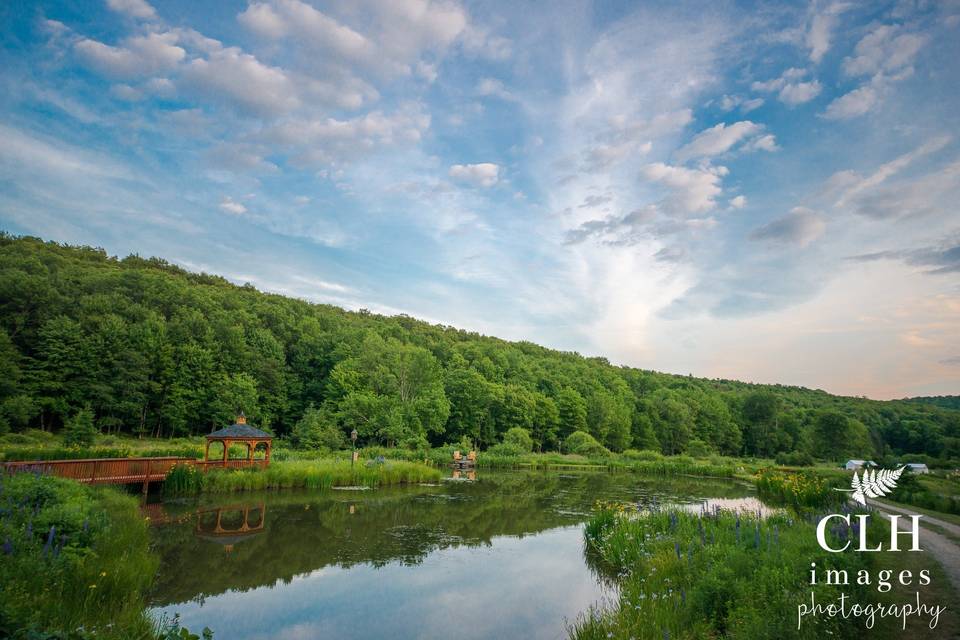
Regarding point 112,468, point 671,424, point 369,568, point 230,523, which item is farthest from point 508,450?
point 369,568

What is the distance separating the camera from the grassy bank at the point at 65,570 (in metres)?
5.52

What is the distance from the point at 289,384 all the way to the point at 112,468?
145ft

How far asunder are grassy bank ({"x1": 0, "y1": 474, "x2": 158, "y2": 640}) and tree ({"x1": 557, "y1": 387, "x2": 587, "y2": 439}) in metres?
63.6

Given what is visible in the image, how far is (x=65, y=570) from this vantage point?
282 inches

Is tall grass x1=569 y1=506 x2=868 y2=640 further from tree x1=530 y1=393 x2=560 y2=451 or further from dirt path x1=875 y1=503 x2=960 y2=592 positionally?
tree x1=530 y1=393 x2=560 y2=451

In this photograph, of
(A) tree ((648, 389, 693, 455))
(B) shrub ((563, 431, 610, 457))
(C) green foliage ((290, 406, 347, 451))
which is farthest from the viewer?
(A) tree ((648, 389, 693, 455))

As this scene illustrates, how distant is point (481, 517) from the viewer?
18.7 metres

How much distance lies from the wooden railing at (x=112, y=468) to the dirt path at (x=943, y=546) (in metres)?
22.4

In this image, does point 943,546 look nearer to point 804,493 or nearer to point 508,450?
point 804,493

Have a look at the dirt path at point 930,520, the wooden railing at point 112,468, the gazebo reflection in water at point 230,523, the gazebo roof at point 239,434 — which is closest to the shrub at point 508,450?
the gazebo roof at point 239,434

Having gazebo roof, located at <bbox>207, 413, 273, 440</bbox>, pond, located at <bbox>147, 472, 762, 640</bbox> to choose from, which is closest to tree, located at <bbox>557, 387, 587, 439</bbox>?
pond, located at <bbox>147, 472, 762, 640</bbox>

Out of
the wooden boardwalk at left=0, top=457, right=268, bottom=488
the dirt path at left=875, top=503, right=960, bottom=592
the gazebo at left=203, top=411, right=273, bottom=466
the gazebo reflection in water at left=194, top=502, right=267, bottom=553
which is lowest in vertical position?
the gazebo reflection in water at left=194, top=502, right=267, bottom=553

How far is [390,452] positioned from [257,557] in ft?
94.2

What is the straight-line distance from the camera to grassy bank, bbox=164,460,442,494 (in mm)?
21203
